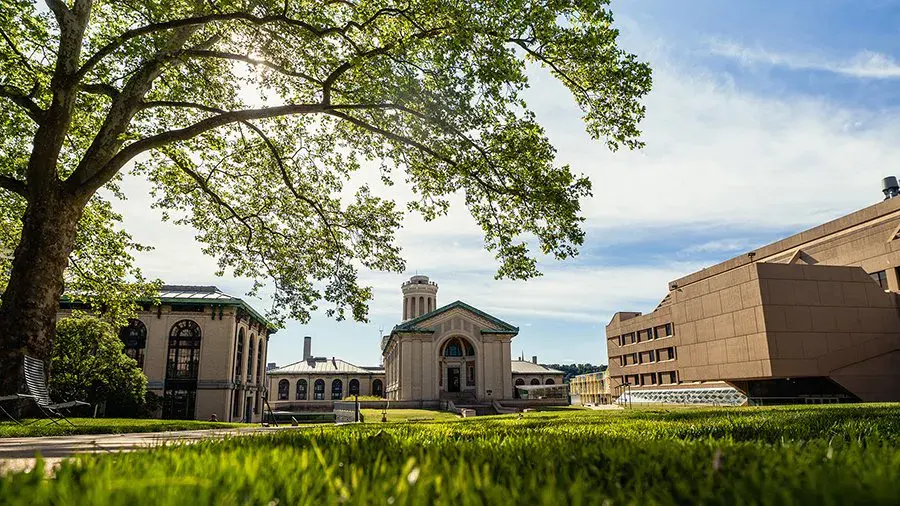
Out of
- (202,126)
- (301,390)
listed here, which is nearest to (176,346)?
(202,126)

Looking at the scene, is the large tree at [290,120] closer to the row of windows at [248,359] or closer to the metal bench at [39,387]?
the metal bench at [39,387]

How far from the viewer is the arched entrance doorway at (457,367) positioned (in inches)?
2251

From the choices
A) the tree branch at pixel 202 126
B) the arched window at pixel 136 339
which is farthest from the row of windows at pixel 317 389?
the tree branch at pixel 202 126

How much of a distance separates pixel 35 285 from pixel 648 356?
216 feet

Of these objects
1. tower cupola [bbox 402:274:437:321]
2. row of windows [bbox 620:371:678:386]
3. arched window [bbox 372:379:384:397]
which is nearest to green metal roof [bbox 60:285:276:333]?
tower cupola [bbox 402:274:437:321]

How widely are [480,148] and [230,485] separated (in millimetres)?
12003

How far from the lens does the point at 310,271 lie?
16578mm

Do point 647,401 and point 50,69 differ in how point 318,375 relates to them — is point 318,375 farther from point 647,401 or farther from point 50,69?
point 50,69

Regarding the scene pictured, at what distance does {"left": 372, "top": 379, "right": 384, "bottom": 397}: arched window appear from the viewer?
83.5 metres

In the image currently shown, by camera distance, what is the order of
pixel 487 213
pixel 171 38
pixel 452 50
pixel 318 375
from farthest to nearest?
pixel 318 375 < pixel 487 213 < pixel 171 38 < pixel 452 50

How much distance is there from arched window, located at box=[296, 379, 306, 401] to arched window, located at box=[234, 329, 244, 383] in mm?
36100

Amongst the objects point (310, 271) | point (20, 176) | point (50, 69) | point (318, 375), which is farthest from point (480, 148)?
point (318, 375)

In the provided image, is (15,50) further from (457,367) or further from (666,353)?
(666,353)

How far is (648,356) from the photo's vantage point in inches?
2584
